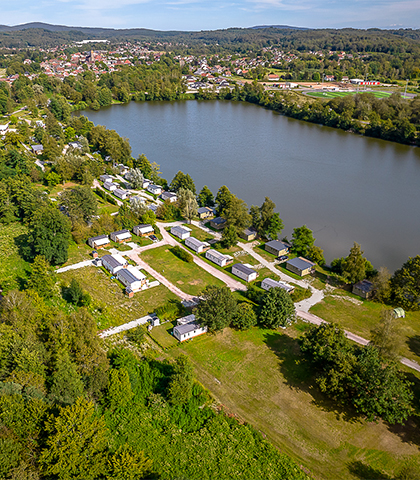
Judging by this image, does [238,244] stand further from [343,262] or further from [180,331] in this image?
[180,331]

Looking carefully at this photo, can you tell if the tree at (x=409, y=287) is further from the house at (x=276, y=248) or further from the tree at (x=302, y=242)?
the house at (x=276, y=248)

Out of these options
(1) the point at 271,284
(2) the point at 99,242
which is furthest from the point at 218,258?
(2) the point at 99,242

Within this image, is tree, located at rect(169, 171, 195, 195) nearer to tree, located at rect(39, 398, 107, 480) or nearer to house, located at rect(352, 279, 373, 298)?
house, located at rect(352, 279, 373, 298)

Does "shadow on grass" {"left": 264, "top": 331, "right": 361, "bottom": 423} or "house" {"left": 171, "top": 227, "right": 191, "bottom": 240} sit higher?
"house" {"left": 171, "top": 227, "right": 191, "bottom": 240}

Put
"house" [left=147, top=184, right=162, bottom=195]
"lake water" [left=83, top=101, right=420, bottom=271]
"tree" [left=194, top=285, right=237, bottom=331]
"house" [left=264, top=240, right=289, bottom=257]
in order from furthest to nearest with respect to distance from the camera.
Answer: "house" [left=147, top=184, right=162, bottom=195]
"lake water" [left=83, top=101, right=420, bottom=271]
"house" [left=264, top=240, right=289, bottom=257]
"tree" [left=194, top=285, right=237, bottom=331]

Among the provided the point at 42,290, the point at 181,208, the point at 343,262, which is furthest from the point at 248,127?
the point at 42,290

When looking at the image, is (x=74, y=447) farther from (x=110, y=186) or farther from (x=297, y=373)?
(x=110, y=186)

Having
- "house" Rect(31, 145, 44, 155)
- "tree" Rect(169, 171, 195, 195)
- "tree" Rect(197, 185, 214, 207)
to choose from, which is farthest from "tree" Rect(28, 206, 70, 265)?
"house" Rect(31, 145, 44, 155)
